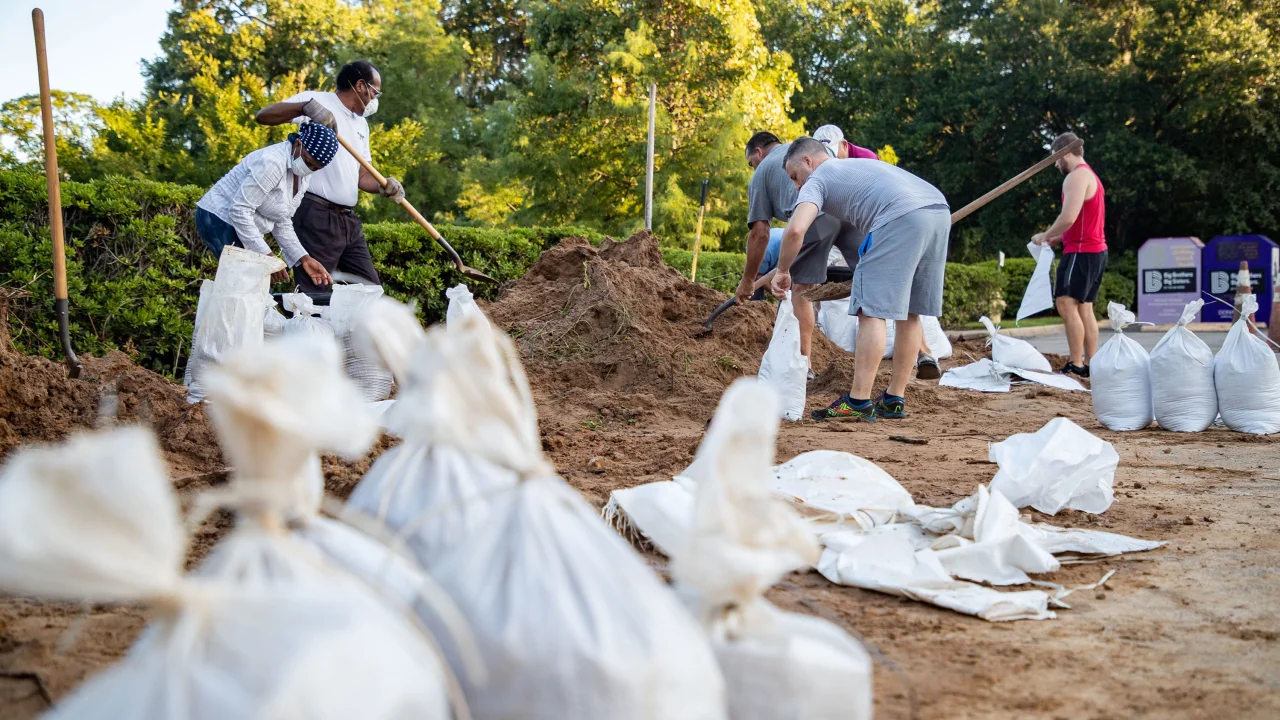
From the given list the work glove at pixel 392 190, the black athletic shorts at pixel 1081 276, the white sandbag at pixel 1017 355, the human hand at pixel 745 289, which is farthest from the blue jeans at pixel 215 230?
the black athletic shorts at pixel 1081 276

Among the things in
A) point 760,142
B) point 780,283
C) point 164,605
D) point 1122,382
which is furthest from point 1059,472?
point 760,142

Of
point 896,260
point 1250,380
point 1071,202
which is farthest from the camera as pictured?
point 1071,202

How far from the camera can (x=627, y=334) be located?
272 inches

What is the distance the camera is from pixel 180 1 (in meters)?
27.5

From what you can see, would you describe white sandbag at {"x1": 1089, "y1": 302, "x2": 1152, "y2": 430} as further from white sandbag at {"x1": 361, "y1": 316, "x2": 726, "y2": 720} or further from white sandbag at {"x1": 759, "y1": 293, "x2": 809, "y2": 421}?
white sandbag at {"x1": 361, "y1": 316, "x2": 726, "y2": 720}

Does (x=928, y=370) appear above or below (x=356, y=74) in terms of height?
below

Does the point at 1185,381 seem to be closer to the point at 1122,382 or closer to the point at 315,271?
the point at 1122,382

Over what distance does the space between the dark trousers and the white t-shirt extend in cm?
7

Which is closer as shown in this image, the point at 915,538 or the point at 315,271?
the point at 915,538

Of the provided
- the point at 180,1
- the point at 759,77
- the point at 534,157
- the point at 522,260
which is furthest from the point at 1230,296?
the point at 180,1

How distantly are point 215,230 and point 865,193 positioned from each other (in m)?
3.68

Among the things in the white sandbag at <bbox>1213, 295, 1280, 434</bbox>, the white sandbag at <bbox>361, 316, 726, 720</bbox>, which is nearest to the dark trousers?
the white sandbag at <bbox>361, 316, 726, 720</bbox>

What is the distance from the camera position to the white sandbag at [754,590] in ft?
4.16

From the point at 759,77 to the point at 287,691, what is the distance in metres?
16.8
